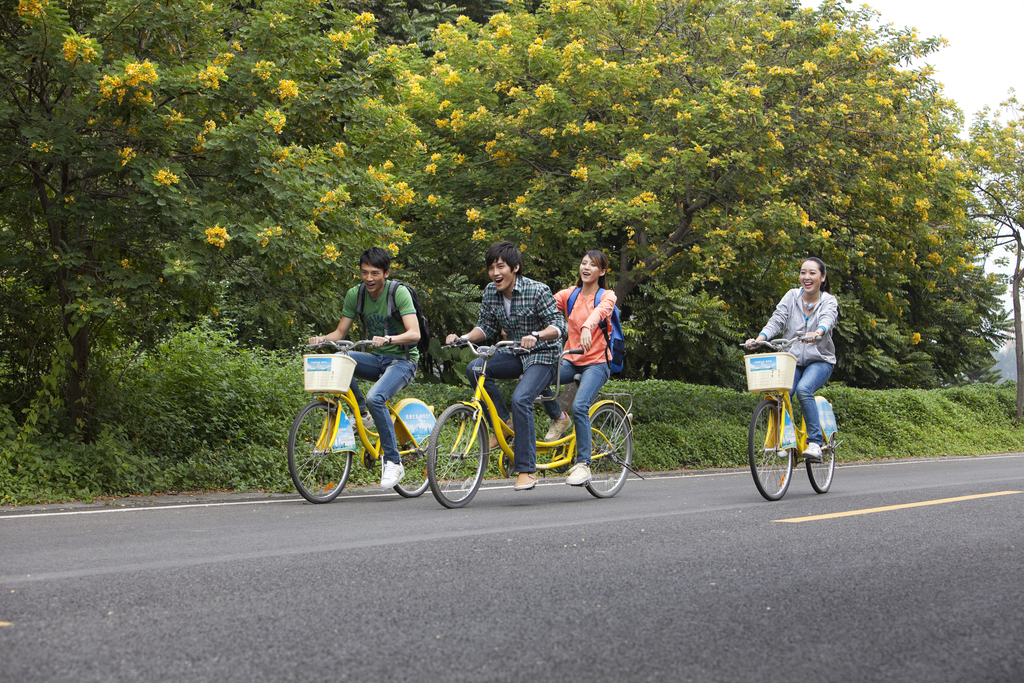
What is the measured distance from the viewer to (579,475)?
837 cm

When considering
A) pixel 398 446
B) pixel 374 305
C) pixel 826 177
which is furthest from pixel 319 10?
pixel 826 177

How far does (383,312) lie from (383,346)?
29 centimetres

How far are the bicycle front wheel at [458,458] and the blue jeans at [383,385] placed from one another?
453 millimetres

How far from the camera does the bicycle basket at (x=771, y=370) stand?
844 centimetres

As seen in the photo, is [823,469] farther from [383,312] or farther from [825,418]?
[383,312]

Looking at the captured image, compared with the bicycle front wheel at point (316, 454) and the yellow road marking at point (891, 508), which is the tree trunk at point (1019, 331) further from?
the bicycle front wheel at point (316, 454)

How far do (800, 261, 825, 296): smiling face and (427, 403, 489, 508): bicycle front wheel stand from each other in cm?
331

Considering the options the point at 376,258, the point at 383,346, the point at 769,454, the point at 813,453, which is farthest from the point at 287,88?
the point at 813,453

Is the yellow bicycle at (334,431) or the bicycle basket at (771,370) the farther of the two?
the bicycle basket at (771,370)

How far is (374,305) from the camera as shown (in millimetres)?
8281

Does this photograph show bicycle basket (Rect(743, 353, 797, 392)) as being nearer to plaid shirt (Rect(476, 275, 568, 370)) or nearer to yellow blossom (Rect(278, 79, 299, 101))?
plaid shirt (Rect(476, 275, 568, 370))

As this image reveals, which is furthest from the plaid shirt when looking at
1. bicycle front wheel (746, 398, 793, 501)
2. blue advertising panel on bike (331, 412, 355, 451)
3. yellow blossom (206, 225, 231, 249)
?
yellow blossom (206, 225, 231, 249)

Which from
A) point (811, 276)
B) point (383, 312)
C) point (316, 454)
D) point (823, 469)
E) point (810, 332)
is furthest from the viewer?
point (823, 469)

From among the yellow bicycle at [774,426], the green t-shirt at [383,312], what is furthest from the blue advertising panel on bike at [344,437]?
the yellow bicycle at [774,426]
